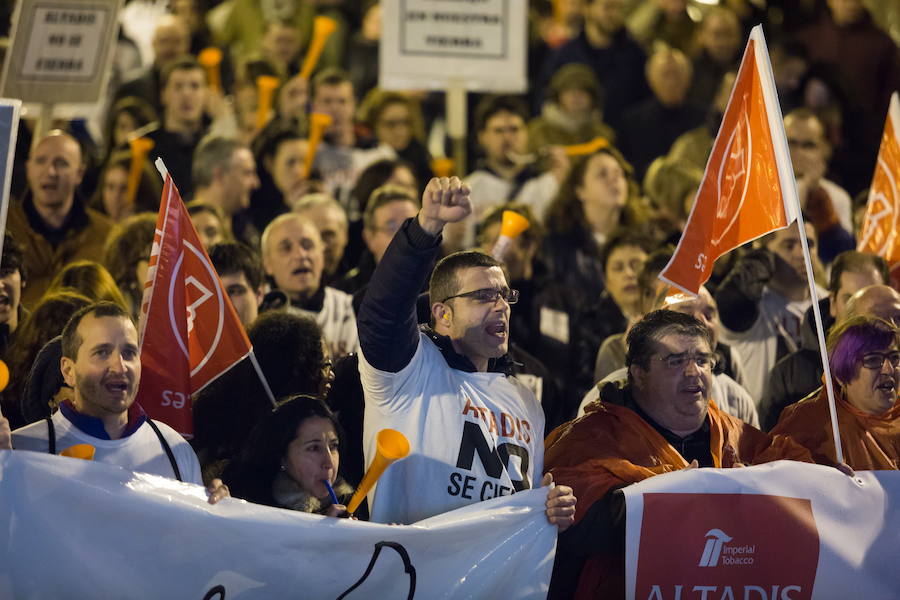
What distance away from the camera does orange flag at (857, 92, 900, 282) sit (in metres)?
7.85

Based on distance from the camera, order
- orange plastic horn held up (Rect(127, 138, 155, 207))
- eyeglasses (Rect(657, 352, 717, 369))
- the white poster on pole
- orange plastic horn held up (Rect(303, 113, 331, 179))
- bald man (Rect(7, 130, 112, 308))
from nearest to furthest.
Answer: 1. eyeglasses (Rect(657, 352, 717, 369))
2. bald man (Rect(7, 130, 112, 308))
3. orange plastic horn held up (Rect(127, 138, 155, 207))
4. the white poster on pole
5. orange plastic horn held up (Rect(303, 113, 331, 179))

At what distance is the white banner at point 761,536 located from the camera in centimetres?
509

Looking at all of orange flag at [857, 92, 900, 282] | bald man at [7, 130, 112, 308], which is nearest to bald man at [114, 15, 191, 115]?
bald man at [7, 130, 112, 308]

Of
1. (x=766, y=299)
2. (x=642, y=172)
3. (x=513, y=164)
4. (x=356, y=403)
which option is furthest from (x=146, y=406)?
(x=642, y=172)

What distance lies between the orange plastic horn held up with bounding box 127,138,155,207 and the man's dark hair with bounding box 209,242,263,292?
2550 mm

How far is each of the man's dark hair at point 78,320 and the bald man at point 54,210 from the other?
8.84 ft

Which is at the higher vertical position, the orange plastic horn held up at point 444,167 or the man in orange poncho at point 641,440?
the orange plastic horn held up at point 444,167

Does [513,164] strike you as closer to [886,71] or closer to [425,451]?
[886,71]

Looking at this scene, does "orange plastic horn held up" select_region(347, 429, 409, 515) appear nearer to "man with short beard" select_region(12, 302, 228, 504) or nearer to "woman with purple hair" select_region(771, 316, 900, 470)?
"man with short beard" select_region(12, 302, 228, 504)

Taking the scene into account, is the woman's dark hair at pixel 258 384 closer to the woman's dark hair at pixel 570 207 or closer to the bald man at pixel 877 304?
the bald man at pixel 877 304

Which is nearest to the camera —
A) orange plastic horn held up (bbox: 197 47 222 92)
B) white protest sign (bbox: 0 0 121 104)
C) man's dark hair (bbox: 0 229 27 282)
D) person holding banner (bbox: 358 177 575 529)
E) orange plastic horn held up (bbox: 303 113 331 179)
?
person holding banner (bbox: 358 177 575 529)

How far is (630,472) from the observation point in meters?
5.23

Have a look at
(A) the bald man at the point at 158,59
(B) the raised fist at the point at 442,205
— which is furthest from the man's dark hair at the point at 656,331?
(A) the bald man at the point at 158,59

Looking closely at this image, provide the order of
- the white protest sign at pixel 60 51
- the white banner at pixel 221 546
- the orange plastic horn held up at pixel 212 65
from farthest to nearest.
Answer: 1. the orange plastic horn held up at pixel 212 65
2. the white protest sign at pixel 60 51
3. the white banner at pixel 221 546
